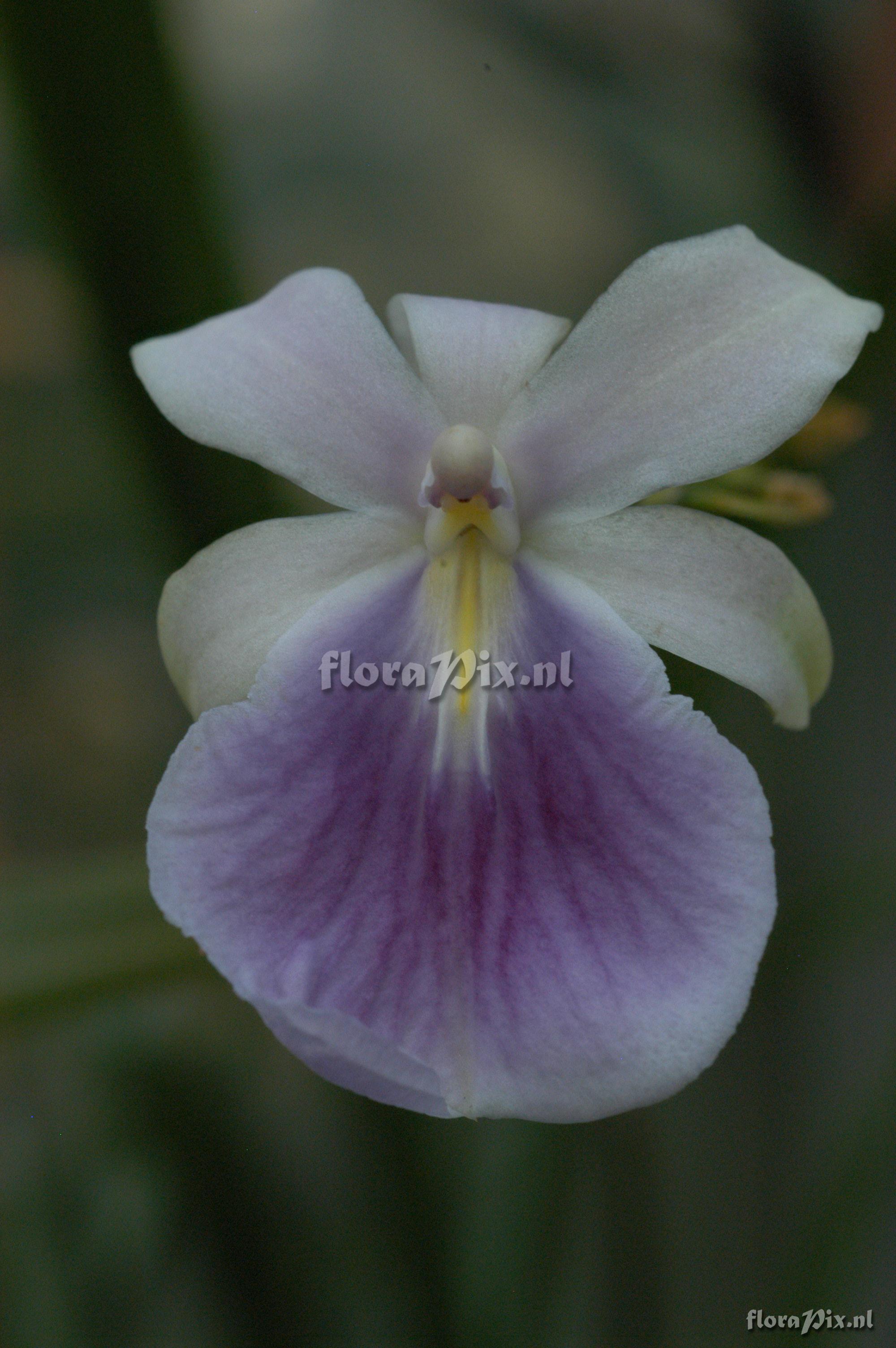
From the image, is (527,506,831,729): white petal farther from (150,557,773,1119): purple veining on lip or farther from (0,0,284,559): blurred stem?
(0,0,284,559): blurred stem

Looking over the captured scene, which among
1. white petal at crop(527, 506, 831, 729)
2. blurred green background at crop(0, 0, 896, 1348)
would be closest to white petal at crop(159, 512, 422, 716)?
white petal at crop(527, 506, 831, 729)

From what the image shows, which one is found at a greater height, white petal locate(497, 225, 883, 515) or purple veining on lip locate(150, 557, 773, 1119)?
white petal locate(497, 225, 883, 515)

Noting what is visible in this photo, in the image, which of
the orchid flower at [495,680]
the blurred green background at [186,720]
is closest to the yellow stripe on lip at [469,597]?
the orchid flower at [495,680]

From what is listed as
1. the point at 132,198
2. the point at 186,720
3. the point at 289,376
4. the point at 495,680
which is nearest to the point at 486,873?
the point at 495,680

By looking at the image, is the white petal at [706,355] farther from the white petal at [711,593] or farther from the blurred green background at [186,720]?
the blurred green background at [186,720]

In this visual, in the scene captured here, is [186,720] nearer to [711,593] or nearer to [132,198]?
[132,198]

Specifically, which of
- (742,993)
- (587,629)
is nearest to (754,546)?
(587,629)
